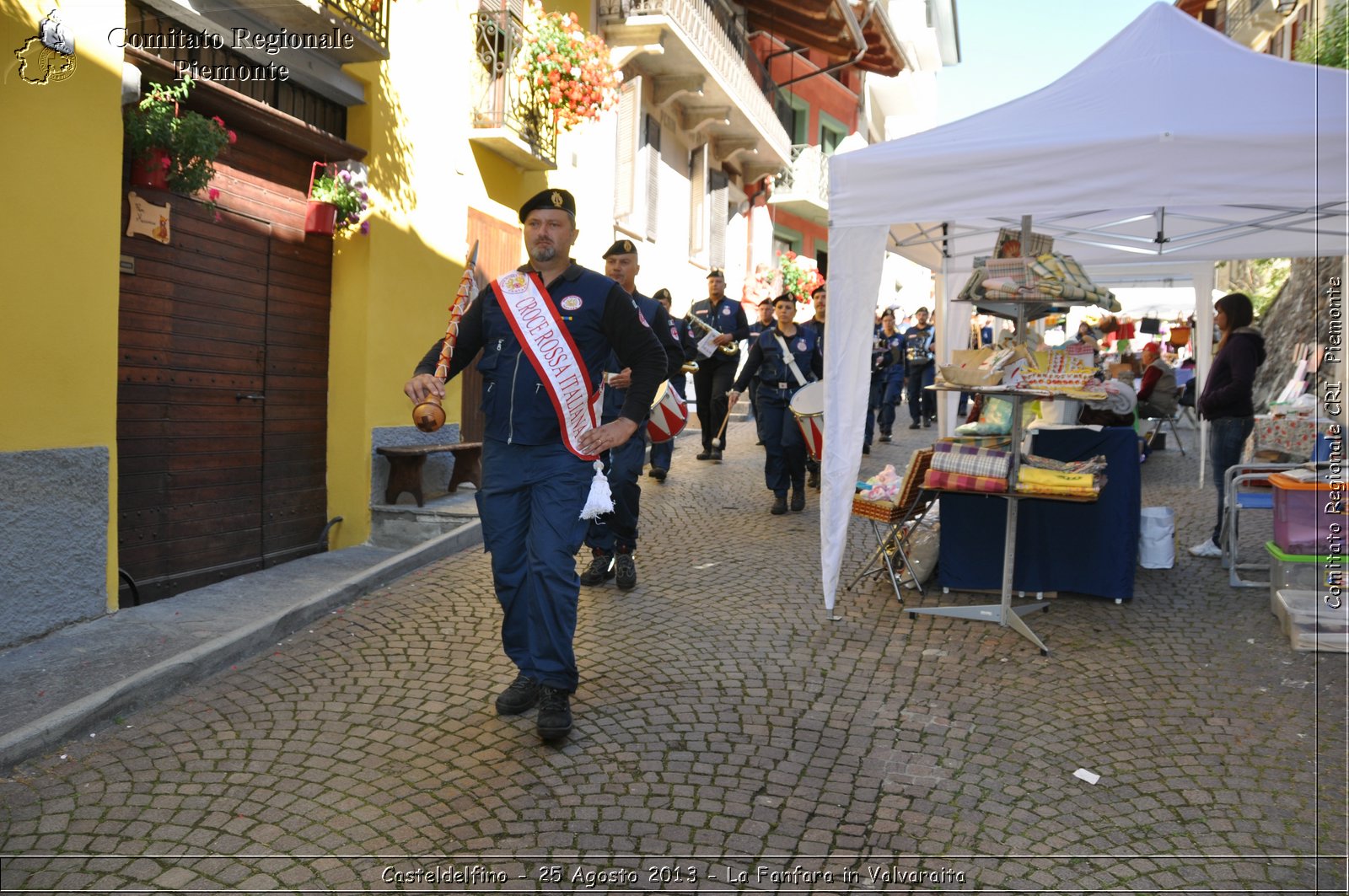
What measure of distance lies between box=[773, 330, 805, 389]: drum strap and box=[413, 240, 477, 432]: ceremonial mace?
552cm

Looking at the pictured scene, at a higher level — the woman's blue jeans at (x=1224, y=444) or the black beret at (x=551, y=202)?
the black beret at (x=551, y=202)

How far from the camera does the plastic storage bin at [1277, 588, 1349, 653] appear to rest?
5.39 m

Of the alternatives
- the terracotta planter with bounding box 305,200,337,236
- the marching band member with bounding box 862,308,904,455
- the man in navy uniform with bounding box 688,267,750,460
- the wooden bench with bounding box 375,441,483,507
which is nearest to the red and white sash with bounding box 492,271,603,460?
the terracotta planter with bounding box 305,200,337,236

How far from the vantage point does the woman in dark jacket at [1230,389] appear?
7.59 metres

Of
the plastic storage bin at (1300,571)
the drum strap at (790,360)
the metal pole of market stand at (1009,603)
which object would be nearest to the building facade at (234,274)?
the drum strap at (790,360)

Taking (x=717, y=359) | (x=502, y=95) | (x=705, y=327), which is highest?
(x=502, y=95)

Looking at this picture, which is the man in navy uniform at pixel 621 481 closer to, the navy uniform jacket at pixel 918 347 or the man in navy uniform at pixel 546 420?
the man in navy uniform at pixel 546 420

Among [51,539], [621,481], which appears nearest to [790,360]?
[621,481]

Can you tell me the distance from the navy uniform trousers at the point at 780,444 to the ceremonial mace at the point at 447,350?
536cm

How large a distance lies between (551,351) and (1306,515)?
14.7ft

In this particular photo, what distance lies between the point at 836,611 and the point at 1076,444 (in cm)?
187

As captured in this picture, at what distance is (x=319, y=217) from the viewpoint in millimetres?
7953

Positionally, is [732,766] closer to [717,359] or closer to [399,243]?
[399,243]

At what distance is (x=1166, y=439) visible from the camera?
Answer: 16953 mm
